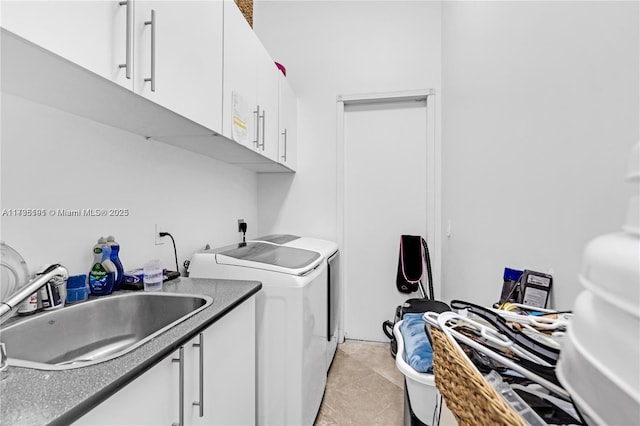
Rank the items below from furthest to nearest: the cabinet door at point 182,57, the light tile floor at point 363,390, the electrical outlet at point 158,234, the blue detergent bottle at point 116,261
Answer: the light tile floor at point 363,390, the electrical outlet at point 158,234, the blue detergent bottle at point 116,261, the cabinet door at point 182,57

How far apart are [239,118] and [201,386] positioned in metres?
1.25

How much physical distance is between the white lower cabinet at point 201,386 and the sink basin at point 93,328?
98 millimetres

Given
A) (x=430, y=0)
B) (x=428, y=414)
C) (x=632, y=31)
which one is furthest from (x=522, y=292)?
(x=430, y=0)

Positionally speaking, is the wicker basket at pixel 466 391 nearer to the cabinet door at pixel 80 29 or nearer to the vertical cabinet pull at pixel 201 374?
the vertical cabinet pull at pixel 201 374

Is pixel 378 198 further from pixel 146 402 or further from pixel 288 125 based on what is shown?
pixel 146 402

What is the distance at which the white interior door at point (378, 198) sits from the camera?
8.91 feet

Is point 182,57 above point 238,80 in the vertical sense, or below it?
below

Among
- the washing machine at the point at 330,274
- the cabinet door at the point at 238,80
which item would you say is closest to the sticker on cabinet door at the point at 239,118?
the cabinet door at the point at 238,80

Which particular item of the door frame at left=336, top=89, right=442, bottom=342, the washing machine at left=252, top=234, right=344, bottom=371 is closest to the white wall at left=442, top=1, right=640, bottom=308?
the washing machine at left=252, top=234, right=344, bottom=371

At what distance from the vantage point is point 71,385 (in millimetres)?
609

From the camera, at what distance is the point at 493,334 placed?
0.49 m

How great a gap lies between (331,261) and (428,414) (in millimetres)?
1538

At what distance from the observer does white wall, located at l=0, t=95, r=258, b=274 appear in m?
1.00

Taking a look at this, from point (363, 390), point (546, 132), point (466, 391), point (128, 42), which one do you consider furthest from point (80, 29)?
point (363, 390)
